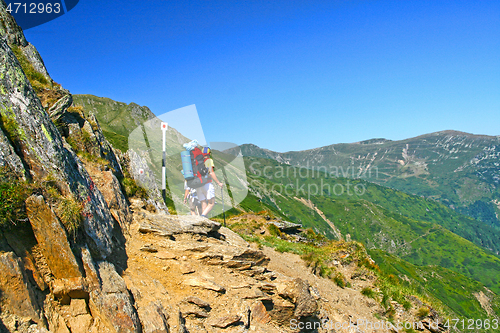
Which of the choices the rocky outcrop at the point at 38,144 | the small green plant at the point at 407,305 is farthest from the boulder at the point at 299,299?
the small green plant at the point at 407,305

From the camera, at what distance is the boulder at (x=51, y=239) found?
6109mm

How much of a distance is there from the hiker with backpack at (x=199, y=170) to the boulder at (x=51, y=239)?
6.71 metres

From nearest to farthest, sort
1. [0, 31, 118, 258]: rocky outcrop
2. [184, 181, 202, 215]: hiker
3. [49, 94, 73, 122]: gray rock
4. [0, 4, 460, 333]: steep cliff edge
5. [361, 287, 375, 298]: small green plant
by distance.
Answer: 1. [0, 4, 460, 333]: steep cliff edge
2. [0, 31, 118, 258]: rocky outcrop
3. [49, 94, 73, 122]: gray rock
4. [184, 181, 202, 215]: hiker
5. [361, 287, 375, 298]: small green plant

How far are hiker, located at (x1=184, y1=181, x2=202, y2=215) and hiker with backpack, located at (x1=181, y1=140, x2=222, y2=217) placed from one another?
20cm

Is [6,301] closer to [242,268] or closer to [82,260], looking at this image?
[82,260]

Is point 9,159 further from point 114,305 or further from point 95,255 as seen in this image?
point 114,305

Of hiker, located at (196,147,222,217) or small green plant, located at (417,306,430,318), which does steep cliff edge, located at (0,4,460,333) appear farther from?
small green plant, located at (417,306,430,318)

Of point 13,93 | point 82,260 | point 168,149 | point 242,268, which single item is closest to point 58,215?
point 82,260

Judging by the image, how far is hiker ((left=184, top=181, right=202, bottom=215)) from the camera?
44.0ft

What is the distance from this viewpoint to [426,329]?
15062mm

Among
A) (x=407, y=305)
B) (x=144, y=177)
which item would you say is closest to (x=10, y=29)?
(x=144, y=177)

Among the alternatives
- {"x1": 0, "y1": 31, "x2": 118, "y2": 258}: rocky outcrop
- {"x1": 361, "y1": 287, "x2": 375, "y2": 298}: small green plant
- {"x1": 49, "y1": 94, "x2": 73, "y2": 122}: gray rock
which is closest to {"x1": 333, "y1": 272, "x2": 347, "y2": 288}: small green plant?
{"x1": 361, "y1": 287, "x2": 375, "y2": 298}: small green plant

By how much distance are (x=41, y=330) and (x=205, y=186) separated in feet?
28.4

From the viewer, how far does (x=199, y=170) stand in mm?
13203
